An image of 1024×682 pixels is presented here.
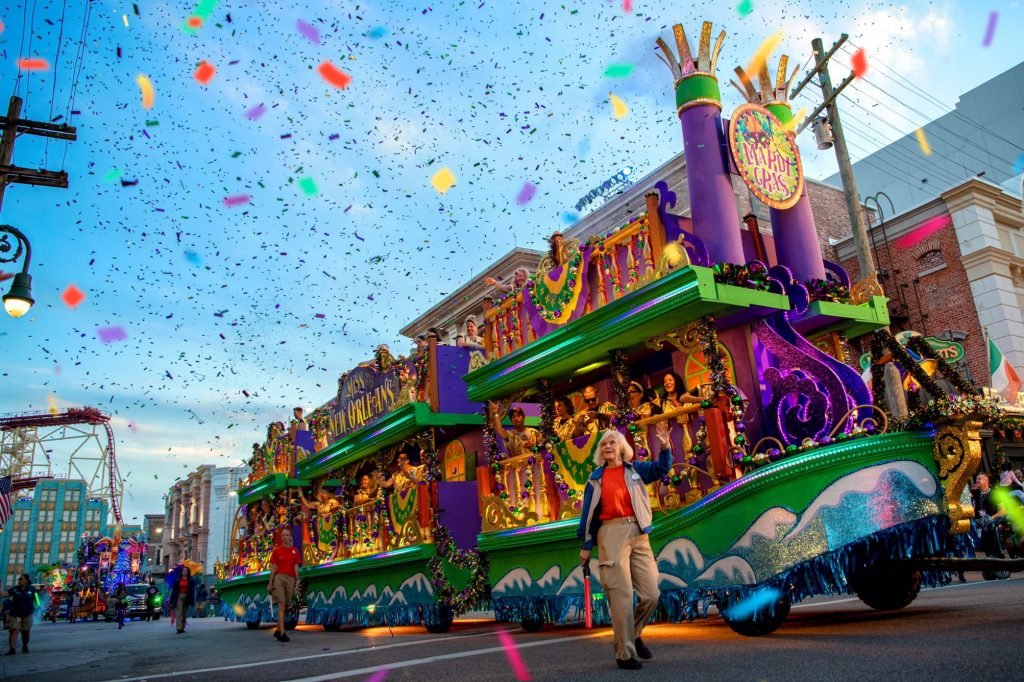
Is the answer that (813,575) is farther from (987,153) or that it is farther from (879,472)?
(987,153)

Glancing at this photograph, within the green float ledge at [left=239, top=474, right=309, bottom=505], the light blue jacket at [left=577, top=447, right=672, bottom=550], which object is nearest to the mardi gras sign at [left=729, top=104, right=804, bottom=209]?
the light blue jacket at [left=577, top=447, right=672, bottom=550]

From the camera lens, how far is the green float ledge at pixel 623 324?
24.5 feet

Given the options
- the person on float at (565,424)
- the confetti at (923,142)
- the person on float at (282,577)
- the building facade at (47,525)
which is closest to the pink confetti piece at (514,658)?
the person on float at (565,424)

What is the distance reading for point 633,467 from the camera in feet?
20.1

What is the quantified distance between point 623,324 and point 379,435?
22.5ft

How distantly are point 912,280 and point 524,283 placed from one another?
1583 cm

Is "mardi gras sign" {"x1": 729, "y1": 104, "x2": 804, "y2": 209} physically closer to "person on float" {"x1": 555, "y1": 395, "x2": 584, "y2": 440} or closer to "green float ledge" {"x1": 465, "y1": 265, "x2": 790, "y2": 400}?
"green float ledge" {"x1": 465, "y1": 265, "x2": 790, "y2": 400}

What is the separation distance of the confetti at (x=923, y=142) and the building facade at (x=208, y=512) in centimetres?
5262

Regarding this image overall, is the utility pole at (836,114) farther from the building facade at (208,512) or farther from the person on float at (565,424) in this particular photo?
the building facade at (208,512)

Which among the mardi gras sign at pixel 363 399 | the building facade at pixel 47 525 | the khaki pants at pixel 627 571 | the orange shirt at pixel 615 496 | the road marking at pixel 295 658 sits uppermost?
the building facade at pixel 47 525

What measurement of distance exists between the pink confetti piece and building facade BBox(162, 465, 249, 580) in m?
57.1

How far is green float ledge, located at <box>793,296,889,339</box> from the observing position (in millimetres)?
8648

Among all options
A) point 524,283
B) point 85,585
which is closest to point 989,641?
point 524,283

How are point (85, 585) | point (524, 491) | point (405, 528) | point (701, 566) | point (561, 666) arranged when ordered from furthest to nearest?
point (85, 585) → point (405, 528) → point (524, 491) → point (701, 566) → point (561, 666)
